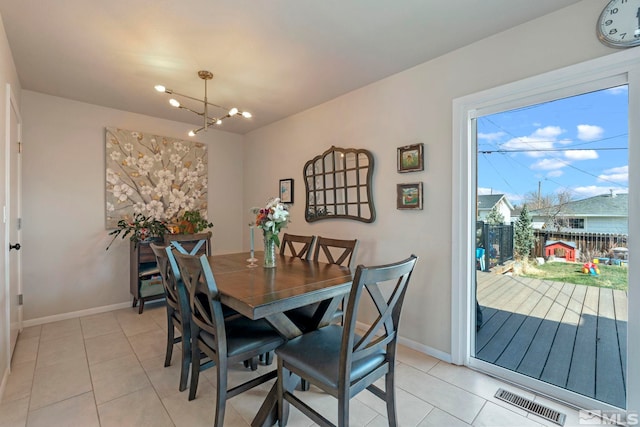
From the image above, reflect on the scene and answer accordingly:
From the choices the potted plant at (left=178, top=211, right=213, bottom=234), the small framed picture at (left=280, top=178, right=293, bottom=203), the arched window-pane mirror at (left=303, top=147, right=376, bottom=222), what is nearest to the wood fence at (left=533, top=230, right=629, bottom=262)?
the arched window-pane mirror at (left=303, top=147, right=376, bottom=222)

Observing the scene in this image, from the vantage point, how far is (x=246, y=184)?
15.8 feet

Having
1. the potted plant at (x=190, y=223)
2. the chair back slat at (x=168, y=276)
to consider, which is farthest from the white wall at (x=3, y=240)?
the potted plant at (x=190, y=223)

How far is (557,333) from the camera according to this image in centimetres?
204

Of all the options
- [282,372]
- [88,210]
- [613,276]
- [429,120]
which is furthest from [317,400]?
[88,210]

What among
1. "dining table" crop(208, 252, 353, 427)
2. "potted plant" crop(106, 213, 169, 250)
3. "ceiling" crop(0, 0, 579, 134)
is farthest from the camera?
"potted plant" crop(106, 213, 169, 250)

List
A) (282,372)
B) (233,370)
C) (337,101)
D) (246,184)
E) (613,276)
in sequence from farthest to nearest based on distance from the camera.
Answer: (246,184) → (337,101) → (233,370) → (613,276) → (282,372)

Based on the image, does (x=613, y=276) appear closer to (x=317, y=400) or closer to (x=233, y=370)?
(x=317, y=400)

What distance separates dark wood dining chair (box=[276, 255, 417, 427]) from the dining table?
0.39ft

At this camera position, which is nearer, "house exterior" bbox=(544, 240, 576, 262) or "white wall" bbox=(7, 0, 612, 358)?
"house exterior" bbox=(544, 240, 576, 262)

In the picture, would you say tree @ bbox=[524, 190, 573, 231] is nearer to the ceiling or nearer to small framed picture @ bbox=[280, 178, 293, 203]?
the ceiling

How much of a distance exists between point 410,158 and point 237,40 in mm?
1724

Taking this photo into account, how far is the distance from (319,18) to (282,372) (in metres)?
2.25

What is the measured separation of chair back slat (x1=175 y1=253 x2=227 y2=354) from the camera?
1.58 meters

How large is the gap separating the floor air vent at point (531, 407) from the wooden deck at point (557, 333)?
0.78 ft
